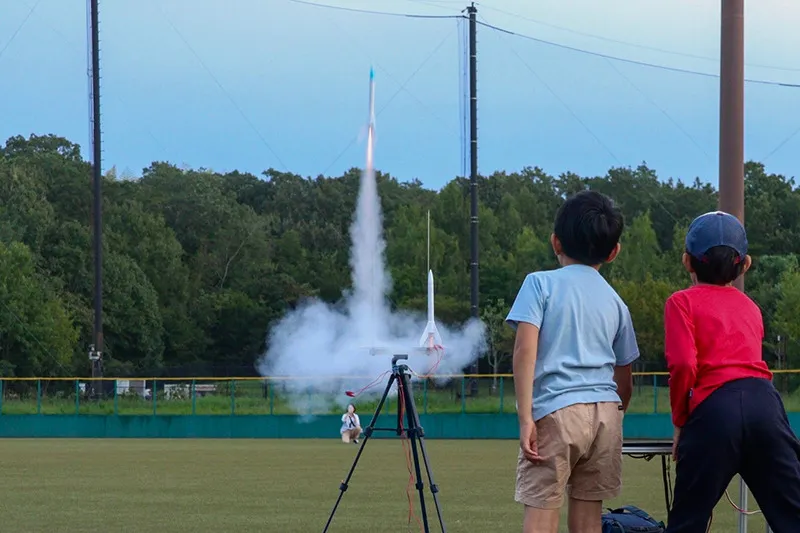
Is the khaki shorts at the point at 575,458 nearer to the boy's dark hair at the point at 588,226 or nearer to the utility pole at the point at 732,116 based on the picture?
the boy's dark hair at the point at 588,226

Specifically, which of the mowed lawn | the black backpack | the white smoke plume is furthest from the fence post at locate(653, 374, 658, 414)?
the black backpack

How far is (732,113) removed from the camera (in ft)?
31.9

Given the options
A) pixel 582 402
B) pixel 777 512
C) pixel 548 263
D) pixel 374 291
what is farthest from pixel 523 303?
pixel 548 263

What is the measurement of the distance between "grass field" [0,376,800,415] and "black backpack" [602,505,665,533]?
34.5 m

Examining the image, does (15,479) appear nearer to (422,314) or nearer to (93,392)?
(93,392)

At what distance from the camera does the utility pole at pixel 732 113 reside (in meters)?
9.71

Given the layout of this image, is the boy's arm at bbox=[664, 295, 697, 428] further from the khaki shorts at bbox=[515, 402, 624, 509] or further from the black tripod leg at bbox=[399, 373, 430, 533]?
the black tripod leg at bbox=[399, 373, 430, 533]

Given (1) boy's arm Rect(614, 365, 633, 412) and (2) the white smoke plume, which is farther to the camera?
(2) the white smoke plume

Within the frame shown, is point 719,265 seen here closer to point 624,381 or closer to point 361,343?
point 624,381

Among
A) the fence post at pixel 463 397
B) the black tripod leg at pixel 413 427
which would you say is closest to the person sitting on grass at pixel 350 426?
the fence post at pixel 463 397

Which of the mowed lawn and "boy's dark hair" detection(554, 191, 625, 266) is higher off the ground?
"boy's dark hair" detection(554, 191, 625, 266)

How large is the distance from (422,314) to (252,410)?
24.3 m

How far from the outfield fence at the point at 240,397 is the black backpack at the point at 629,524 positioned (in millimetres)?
34471

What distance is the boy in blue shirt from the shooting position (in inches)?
249
